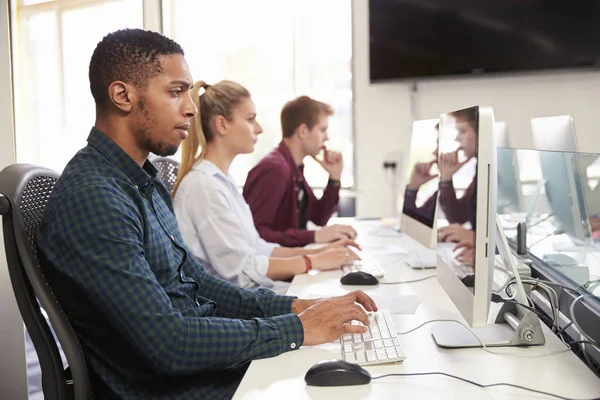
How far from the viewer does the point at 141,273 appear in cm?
115

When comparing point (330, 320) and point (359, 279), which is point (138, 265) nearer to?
point (330, 320)

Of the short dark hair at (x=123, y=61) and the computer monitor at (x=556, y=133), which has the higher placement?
the short dark hair at (x=123, y=61)

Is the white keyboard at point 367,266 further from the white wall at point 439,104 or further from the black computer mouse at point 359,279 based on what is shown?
the white wall at point 439,104

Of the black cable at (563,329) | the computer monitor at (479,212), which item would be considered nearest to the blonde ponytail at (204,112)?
the computer monitor at (479,212)

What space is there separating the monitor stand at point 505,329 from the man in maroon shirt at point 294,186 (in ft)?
4.18

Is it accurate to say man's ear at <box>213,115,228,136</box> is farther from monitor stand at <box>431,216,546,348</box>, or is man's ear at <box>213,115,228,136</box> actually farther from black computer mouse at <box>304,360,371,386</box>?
black computer mouse at <box>304,360,371,386</box>

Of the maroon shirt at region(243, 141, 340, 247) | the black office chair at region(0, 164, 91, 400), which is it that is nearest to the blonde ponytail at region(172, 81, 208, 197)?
the maroon shirt at region(243, 141, 340, 247)

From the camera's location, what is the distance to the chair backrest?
2336mm

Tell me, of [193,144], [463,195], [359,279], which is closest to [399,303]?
[359,279]

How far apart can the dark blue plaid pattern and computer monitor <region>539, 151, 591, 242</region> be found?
695 millimetres

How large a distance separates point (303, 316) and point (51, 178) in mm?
610

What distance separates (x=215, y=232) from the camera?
2010mm

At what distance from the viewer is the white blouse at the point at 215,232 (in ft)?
6.61

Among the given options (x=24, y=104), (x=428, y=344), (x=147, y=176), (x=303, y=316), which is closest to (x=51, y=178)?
(x=147, y=176)
